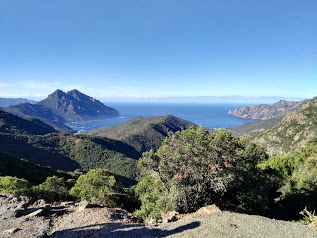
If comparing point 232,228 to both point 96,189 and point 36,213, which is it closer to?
point 36,213

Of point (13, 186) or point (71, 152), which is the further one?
point (71, 152)

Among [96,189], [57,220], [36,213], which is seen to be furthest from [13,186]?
[57,220]

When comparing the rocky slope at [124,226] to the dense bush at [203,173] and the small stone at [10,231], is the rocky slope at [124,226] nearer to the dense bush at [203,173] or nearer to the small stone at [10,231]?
the small stone at [10,231]

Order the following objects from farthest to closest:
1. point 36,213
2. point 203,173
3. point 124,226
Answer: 1. point 203,173
2. point 36,213
3. point 124,226

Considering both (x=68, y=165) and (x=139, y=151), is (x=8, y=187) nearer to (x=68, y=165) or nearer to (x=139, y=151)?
(x=68, y=165)

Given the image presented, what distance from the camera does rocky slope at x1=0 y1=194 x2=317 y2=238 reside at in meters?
13.3

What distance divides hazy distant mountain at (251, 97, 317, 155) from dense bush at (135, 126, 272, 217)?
74964 millimetres

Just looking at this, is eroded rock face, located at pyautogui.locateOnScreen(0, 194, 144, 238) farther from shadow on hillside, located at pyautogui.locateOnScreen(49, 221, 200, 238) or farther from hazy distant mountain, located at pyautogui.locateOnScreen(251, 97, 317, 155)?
hazy distant mountain, located at pyautogui.locateOnScreen(251, 97, 317, 155)

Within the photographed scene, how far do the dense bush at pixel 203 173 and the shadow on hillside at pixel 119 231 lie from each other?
12.4 feet

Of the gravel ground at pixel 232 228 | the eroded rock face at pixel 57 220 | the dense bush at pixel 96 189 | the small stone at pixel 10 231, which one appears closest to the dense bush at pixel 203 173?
the gravel ground at pixel 232 228

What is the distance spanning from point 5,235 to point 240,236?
12202 mm

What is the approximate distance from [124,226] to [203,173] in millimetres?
6470

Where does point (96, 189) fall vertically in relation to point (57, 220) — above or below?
below

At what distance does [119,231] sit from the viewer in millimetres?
14086
